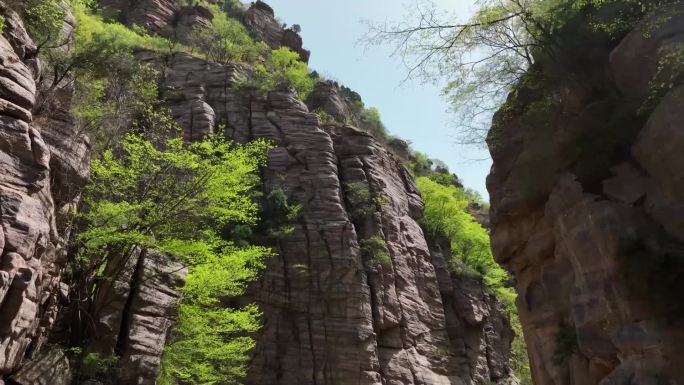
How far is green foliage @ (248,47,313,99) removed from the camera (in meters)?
35.9

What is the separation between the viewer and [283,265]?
2678 cm

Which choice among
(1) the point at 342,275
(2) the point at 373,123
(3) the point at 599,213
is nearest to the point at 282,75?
A: (2) the point at 373,123

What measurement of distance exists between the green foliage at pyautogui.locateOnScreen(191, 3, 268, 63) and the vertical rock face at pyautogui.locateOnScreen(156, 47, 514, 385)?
193 inches

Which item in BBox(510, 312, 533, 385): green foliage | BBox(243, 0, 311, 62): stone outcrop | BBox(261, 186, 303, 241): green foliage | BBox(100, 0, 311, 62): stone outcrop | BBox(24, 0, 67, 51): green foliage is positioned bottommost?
BBox(510, 312, 533, 385): green foliage

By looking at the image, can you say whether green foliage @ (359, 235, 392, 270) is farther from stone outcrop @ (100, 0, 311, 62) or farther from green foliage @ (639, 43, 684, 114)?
stone outcrop @ (100, 0, 311, 62)

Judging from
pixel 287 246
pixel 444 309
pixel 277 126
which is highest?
pixel 277 126

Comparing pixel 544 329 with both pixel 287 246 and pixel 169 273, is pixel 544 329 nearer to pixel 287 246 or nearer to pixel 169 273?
pixel 169 273

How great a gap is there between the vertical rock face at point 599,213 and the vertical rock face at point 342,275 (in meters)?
13.4

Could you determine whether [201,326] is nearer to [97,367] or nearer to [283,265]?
[97,367]

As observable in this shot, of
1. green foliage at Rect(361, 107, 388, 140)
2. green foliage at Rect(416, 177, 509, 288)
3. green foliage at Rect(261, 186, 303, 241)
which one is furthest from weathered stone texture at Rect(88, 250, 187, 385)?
green foliage at Rect(361, 107, 388, 140)

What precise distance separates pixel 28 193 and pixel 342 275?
17.5 m

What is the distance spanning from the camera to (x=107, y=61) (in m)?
17.7

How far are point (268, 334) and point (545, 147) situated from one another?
1673 centimetres

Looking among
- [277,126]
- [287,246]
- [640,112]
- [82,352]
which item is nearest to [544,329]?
[640,112]
